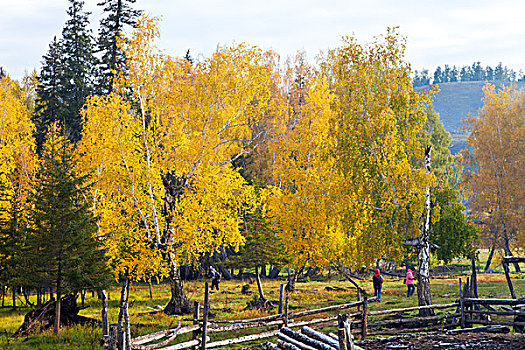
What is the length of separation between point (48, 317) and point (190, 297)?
11.5 m

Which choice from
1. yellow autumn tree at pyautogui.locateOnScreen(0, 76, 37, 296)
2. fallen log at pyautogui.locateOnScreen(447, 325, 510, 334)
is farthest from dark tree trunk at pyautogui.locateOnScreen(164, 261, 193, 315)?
fallen log at pyautogui.locateOnScreen(447, 325, 510, 334)

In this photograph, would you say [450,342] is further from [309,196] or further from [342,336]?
[309,196]

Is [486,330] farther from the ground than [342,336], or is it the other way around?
[342,336]

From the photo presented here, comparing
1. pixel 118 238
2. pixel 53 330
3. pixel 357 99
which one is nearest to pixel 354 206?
pixel 357 99

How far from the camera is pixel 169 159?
25.3 metres

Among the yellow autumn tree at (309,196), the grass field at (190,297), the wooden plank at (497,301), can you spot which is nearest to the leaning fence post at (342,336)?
the grass field at (190,297)

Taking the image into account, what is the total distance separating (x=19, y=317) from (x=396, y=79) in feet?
68.9

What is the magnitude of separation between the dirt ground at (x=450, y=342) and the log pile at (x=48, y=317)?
40.0ft

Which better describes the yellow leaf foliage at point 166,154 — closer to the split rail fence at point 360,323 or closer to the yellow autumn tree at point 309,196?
the yellow autumn tree at point 309,196

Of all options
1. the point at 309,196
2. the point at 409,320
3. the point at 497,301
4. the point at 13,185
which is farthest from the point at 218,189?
the point at 13,185

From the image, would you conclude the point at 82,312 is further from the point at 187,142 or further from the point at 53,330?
the point at 187,142

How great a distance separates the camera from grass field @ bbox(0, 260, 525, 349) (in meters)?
17.5

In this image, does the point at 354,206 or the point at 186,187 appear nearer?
the point at 354,206

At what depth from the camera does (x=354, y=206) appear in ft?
75.4
